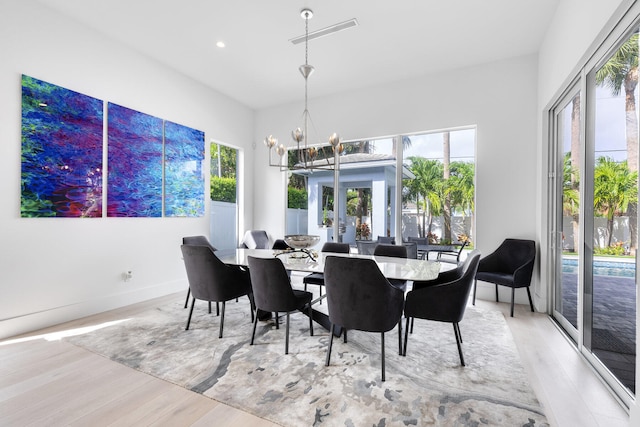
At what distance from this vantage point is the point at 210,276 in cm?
271

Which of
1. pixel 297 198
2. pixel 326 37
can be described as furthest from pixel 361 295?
pixel 297 198

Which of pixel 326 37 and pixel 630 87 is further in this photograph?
pixel 326 37

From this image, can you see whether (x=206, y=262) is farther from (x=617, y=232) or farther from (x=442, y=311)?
(x=617, y=232)

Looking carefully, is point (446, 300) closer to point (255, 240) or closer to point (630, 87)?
point (630, 87)

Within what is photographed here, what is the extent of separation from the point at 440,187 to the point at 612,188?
240 cm

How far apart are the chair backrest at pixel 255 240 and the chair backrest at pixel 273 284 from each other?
2318 millimetres

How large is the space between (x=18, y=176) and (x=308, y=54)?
3343 mm

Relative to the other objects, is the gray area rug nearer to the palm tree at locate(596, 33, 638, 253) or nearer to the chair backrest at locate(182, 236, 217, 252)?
the chair backrest at locate(182, 236, 217, 252)

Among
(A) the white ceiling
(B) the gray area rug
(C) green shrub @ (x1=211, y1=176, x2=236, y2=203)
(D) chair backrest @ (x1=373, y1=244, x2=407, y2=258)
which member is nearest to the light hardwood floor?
(B) the gray area rug

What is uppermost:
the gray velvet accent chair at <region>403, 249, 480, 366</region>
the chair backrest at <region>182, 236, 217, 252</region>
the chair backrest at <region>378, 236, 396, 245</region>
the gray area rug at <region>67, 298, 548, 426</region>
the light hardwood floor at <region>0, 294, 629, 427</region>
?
the chair backrest at <region>182, 236, 217, 252</region>

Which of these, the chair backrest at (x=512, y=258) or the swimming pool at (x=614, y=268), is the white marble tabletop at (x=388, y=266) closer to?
the swimming pool at (x=614, y=268)

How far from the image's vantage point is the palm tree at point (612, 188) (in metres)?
1.91

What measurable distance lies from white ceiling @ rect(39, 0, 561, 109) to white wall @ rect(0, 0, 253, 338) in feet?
0.83

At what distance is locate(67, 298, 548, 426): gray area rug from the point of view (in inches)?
67.7
